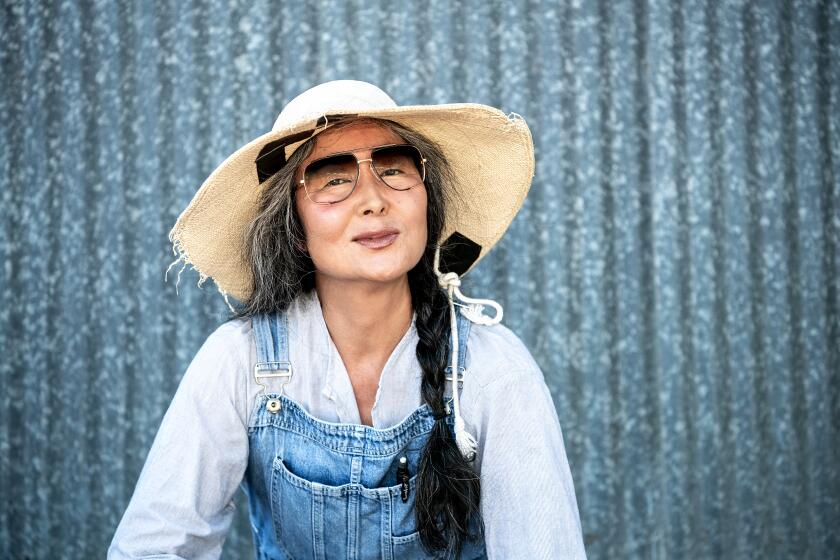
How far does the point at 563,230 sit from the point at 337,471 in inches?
51.7

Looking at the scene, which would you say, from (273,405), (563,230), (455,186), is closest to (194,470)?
(273,405)

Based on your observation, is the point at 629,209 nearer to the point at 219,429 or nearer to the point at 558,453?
the point at 558,453

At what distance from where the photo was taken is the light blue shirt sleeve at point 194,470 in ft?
5.28

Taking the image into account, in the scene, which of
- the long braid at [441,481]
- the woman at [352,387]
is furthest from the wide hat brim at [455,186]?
the long braid at [441,481]

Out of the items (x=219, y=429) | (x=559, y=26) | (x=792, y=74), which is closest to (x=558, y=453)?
(x=219, y=429)

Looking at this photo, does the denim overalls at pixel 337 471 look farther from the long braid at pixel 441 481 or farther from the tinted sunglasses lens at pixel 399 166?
the tinted sunglasses lens at pixel 399 166

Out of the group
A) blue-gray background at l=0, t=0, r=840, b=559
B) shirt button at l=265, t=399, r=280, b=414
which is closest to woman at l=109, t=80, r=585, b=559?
shirt button at l=265, t=399, r=280, b=414

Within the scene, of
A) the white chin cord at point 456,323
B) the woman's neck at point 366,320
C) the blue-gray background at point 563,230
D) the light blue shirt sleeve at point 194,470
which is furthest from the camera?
the blue-gray background at point 563,230

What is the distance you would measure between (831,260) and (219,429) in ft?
7.41

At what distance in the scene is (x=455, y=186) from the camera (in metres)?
2.06

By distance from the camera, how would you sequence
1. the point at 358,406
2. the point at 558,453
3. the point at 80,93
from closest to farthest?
the point at 558,453 → the point at 358,406 → the point at 80,93

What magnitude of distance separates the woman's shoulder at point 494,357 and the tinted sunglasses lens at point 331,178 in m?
0.48

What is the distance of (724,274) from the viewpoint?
2703mm

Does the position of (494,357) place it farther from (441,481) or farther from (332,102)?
(332,102)
